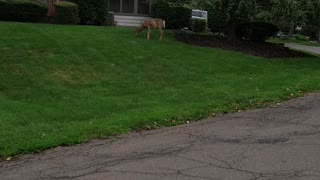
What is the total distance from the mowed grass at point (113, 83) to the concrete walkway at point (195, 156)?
68cm

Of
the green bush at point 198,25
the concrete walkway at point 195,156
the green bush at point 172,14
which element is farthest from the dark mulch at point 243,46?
the concrete walkway at point 195,156

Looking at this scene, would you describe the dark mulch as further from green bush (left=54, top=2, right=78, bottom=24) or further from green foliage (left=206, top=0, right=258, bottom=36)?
green bush (left=54, top=2, right=78, bottom=24)

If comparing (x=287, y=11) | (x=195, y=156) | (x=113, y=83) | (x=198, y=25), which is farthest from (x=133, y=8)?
(x=195, y=156)

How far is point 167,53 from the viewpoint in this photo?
1783cm

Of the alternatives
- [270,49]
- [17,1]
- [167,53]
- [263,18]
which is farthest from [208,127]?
[17,1]

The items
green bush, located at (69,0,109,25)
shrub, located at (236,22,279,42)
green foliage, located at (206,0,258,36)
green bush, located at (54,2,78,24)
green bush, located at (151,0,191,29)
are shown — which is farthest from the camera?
green bush, located at (151,0,191,29)

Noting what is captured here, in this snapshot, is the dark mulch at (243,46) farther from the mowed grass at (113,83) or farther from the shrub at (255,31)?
the shrub at (255,31)

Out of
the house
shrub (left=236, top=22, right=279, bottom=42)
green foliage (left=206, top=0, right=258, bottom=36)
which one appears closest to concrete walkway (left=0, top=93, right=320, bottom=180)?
green foliage (left=206, top=0, right=258, bottom=36)

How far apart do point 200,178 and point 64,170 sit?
1790 mm

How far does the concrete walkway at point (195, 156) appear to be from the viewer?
677cm

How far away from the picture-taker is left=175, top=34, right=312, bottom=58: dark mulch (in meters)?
20.9

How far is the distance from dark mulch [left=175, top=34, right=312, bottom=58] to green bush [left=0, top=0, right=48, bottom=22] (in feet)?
22.9

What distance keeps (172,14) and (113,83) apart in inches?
768

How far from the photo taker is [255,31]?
25.2 meters
